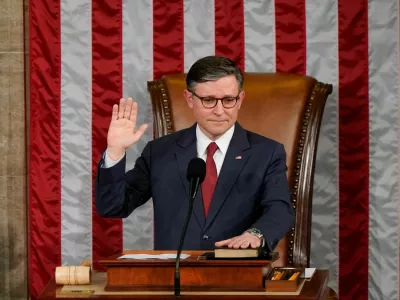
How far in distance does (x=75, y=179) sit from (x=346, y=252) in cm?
145

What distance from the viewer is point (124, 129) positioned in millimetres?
3264

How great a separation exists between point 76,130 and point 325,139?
1.28m

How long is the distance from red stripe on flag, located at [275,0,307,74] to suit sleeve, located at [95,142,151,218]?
1.07 metres

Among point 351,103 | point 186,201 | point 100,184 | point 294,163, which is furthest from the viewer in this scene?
point 351,103

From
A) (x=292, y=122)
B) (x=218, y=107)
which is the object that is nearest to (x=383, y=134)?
(x=292, y=122)

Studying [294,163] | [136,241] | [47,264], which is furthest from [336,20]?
[47,264]

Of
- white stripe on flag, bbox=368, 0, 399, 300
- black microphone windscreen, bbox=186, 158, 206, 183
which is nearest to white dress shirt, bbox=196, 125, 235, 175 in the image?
black microphone windscreen, bbox=186, 158, 206, 183

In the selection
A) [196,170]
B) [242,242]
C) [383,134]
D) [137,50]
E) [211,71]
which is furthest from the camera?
[137,50]

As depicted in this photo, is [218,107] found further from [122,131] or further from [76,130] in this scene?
[76,130]

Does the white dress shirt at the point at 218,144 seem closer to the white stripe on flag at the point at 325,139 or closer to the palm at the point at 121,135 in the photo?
the palm at the point at 121,135

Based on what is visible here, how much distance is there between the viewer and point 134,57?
462 centimetres

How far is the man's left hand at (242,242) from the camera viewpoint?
2.95 m

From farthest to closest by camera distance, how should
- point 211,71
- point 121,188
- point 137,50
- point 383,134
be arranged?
point 137,50 → point 383,134 → point 211,71 → point 121,188

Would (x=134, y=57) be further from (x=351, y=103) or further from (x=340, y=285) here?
(x=340, y=285)
